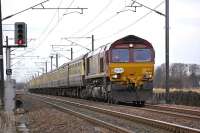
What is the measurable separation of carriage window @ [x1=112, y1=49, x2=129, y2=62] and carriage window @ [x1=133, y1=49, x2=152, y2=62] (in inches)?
17.7

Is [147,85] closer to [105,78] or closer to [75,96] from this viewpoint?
[105,78]

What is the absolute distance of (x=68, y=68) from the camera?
179 ft

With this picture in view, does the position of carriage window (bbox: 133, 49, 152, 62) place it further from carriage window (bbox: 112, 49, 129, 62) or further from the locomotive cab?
carriage window (bbox: 112, 49, 129, 62)

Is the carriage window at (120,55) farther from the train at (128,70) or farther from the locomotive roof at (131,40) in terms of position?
the locomotive roof at (131,40)

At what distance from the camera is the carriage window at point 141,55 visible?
30.6 m

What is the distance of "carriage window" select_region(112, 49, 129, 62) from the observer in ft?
99.9

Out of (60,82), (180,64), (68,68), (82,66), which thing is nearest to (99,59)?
(82,66)

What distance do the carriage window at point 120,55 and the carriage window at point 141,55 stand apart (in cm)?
45

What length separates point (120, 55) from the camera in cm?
3058

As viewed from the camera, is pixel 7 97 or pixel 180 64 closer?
pixel 7 97

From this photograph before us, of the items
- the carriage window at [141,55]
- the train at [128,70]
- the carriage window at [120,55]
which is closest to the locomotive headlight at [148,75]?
the train at [128,70]

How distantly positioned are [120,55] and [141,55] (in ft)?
3.90

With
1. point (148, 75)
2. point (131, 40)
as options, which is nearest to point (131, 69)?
point (148, 75)

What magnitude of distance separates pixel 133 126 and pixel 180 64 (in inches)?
4094
